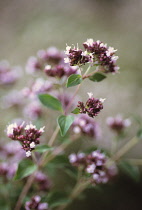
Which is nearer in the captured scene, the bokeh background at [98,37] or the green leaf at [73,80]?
the green leaf at [73,80]

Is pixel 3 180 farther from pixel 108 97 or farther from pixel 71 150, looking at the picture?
pixel 108 97

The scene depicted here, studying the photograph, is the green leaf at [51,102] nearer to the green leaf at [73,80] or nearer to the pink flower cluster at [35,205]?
the green leaf at [73,80]

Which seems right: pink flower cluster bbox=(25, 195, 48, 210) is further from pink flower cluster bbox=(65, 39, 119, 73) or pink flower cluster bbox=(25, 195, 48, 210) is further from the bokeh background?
the bokeh background

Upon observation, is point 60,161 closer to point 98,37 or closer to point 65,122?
point 65,122

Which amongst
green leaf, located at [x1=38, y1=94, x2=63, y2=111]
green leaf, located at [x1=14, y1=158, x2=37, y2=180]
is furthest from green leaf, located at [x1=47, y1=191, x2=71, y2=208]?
green leaf, located at [x1=38, y1=94, x2=63, y2=111]

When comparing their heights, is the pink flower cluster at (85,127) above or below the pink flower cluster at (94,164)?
above

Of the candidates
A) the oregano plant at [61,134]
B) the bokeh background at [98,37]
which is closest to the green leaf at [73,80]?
the oregano plant at [61,134]

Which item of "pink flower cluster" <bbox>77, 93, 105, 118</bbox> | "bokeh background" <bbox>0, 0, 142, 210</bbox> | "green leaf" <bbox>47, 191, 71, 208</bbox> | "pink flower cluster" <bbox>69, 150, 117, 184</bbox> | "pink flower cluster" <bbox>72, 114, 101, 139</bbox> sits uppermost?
"bokeh background" <bbox>0, 0, 142, 210</bbox>

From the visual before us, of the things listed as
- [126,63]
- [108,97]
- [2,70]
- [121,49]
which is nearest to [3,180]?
[2,70]
